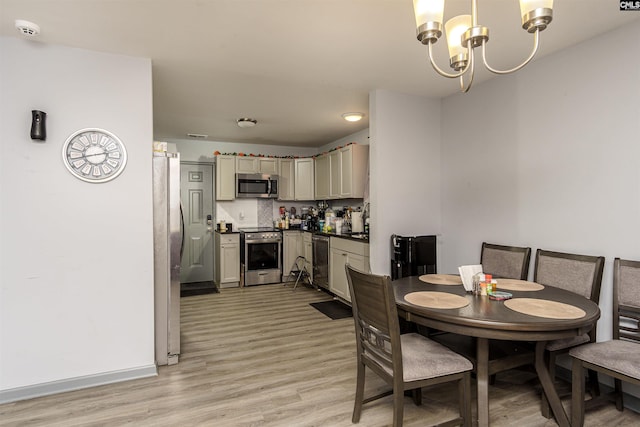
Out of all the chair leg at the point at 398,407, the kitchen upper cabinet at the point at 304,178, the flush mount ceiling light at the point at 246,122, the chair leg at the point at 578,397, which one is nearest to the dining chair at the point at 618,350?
the chair leg at the point at 578,397

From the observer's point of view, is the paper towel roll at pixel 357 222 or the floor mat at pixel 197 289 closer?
the paper towel roll at pixel 357 222

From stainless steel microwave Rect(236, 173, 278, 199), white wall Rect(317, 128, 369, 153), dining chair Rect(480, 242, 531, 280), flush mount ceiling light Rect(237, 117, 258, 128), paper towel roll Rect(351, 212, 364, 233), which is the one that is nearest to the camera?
dining chair Rect(480, 242, 531, 280)

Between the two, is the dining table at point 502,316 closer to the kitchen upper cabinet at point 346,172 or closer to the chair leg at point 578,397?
the chair leg at point 578,397

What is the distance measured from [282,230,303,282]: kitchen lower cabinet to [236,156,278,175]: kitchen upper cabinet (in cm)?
113

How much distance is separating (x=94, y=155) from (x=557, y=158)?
348 centimetres

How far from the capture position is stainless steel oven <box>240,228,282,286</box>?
222 inches

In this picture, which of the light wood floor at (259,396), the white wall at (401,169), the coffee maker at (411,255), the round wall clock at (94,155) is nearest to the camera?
the light wood floor at (259,396)

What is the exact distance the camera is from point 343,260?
4.57 m

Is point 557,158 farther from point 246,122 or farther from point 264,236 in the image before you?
point 264,236

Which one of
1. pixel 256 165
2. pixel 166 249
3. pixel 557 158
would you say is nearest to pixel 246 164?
pixel 256 165

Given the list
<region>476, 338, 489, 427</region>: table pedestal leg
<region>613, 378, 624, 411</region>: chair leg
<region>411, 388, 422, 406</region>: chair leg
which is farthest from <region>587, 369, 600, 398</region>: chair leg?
<region>411, 388, 422, 406</region>: chair leg

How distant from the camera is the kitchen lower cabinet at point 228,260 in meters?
5.54

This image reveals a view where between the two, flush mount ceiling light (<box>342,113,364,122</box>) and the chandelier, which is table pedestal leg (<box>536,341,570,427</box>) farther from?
flush mount ceiling light (<box>342,113,364,122</box>)

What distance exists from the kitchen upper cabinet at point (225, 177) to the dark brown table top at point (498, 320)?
4.35 meters
